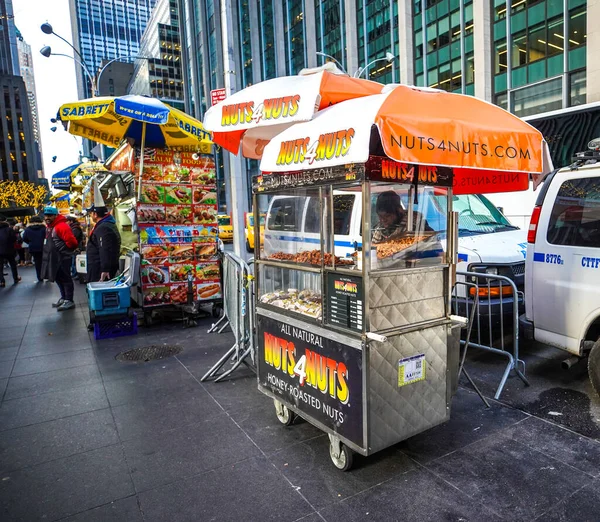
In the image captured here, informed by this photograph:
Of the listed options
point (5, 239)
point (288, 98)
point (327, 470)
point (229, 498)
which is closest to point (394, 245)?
point (288, 98)

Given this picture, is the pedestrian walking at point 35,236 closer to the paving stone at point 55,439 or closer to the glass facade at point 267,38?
the paving stone at point 55,439

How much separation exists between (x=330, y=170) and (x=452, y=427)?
8.16 ft

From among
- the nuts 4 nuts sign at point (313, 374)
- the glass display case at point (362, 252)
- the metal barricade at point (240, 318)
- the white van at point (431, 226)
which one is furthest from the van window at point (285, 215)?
the nuts 4 nuts sign at point (313, 374)

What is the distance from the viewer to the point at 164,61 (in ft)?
253

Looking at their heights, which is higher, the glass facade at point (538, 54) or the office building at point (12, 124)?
the office building at point (12, 124)

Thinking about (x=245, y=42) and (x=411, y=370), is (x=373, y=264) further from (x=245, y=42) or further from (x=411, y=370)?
(x=245, y=42)

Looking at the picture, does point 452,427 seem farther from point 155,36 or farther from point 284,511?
point 155,36

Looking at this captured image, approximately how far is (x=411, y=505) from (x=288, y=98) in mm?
2959

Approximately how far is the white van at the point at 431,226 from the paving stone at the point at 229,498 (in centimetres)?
177

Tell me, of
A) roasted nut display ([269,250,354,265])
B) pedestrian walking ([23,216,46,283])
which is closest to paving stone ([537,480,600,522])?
roasted nut display ([269,250,354,265])

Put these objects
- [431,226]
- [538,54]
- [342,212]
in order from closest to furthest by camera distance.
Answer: [342,212], [431,226], [538,54]

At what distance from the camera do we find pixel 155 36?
7962cm

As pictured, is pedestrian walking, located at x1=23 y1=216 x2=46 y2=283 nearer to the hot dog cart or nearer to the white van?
the white van

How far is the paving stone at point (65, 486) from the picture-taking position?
2.90m
